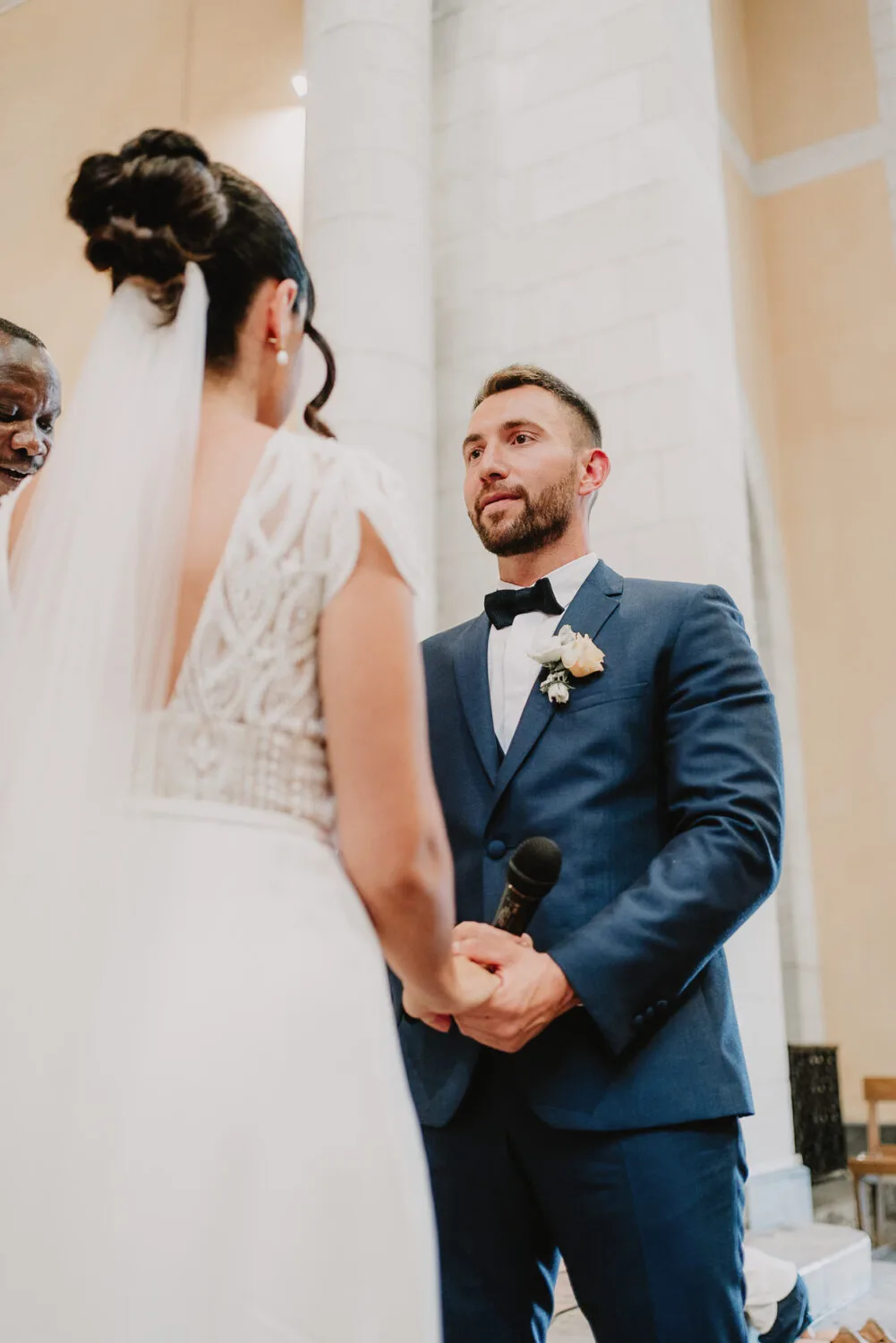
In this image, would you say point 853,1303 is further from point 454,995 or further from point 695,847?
point 454,995

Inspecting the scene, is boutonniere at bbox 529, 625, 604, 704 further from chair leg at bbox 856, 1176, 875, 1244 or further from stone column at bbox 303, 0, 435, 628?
chair leg at bbox 856, 1176, 875, 1244

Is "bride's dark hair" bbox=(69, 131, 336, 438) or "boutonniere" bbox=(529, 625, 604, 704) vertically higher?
"bride's dark hair" bbox=(69, 131, 336, 438)

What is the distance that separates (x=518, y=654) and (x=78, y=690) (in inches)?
38.1

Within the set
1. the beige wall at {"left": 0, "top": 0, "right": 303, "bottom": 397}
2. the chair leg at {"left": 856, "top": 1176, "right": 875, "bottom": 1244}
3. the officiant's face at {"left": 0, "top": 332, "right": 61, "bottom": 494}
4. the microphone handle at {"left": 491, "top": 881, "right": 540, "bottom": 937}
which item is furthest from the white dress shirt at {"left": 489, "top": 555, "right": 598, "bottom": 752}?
the chair leg at {"left": 856, "top": 1176, "right": 875, "bottom": 1244}

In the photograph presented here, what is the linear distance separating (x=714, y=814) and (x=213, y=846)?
87cm

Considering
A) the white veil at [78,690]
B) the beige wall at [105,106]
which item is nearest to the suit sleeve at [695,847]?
the white veil at [78,690]

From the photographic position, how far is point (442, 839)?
4.16 ft

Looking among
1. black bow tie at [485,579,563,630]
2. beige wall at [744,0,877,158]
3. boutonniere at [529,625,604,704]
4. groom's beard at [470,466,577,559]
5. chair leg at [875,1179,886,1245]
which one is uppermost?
beige wall at [744,0,877,158]

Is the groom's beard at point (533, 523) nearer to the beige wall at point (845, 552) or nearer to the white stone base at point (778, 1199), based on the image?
the white stone base at point (778, 1199)

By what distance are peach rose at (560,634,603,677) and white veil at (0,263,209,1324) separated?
791 millimetres

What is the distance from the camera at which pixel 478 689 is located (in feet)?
6.62

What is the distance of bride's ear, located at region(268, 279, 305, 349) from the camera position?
4.57 feet

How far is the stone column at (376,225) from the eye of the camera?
424cm

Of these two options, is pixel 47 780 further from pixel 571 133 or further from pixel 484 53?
pixel 484 53
